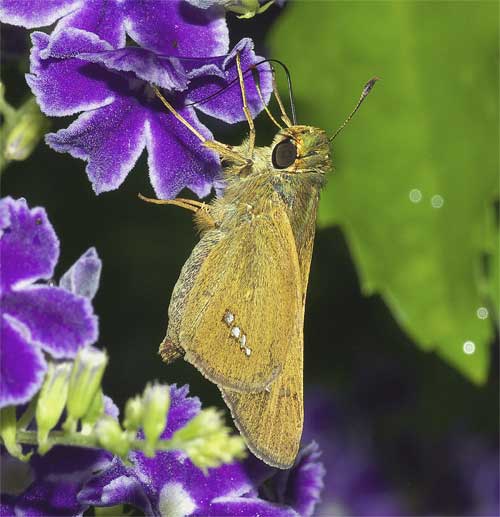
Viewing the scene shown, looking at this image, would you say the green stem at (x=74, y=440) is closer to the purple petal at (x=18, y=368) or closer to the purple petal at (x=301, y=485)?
the purple petal at (x=18, y=368)

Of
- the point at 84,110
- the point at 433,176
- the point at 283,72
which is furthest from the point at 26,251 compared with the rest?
the point at 433,176

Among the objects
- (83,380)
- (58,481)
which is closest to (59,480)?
(58,481)

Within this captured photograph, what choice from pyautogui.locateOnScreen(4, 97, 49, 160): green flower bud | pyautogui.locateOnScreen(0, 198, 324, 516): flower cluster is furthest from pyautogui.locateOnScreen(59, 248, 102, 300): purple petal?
pyautogui.locateOnScreen(4, 97, 49, 160): green flower bud

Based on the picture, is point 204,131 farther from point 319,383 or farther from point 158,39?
point 319,383

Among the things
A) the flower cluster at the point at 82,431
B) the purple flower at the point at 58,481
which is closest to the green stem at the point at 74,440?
the flower cluster at the point at 82,431

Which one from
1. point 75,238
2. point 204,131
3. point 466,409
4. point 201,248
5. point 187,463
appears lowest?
point 466,409

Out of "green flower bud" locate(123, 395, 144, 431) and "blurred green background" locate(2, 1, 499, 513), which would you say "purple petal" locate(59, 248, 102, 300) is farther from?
"blurred green background" locate(2, 1, 499, 513)

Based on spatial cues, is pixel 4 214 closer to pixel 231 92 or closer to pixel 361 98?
pixel 231 92
